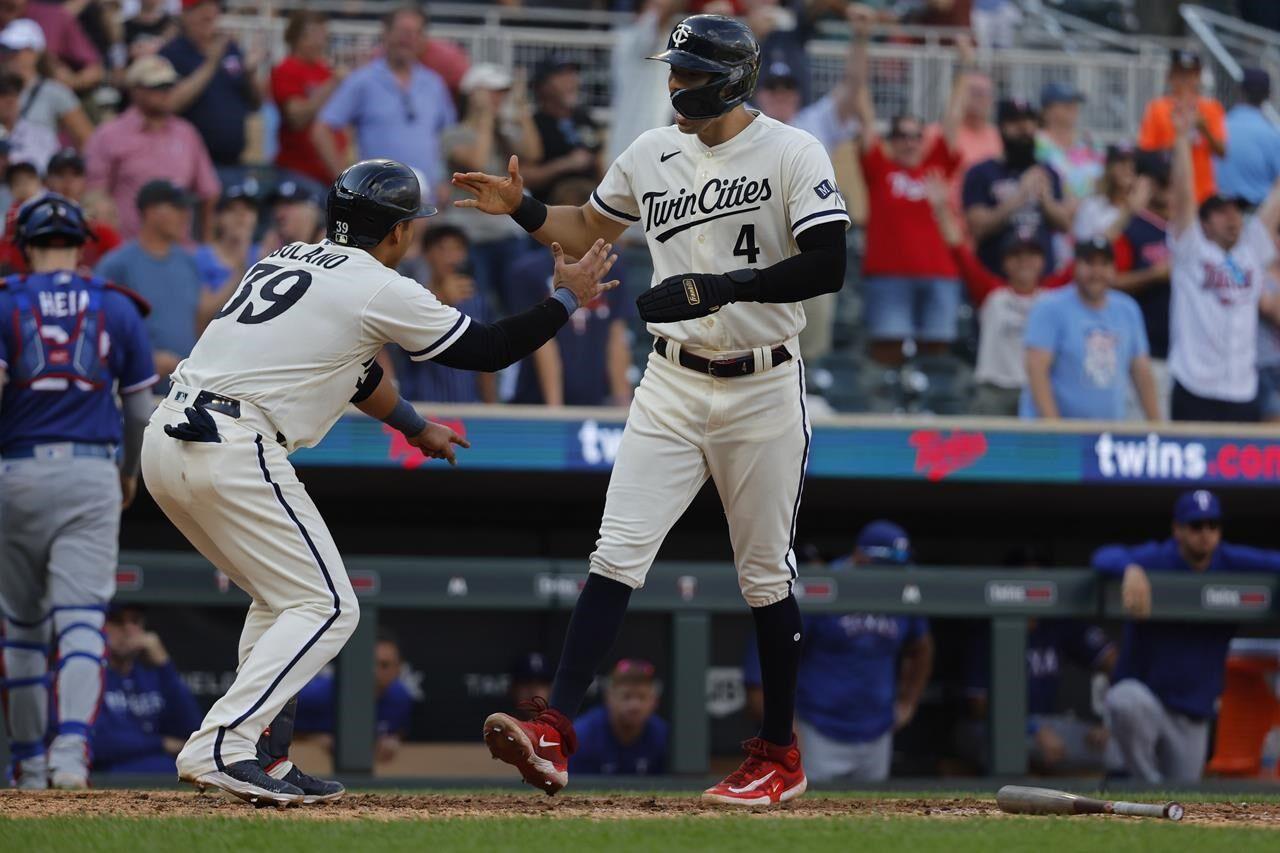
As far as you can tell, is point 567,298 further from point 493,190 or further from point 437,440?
point 437,440

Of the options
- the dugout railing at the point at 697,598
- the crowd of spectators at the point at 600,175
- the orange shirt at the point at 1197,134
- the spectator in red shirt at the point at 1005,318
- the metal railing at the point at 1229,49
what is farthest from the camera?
the metal railing at the point at 1229,49

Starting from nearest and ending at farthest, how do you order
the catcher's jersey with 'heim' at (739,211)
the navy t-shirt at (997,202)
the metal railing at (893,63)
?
1. the catcher's jersey with 'heim' at (739,211)
2. the navy t-shirt at (997,202)
3. the metal railing at (893,63)

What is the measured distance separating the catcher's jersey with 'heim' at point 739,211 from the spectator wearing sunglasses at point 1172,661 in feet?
12.9

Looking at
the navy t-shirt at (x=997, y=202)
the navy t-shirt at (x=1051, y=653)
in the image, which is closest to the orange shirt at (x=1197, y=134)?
the navy t-shirt at (x=997, y=202)

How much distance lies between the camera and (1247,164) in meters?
11.2

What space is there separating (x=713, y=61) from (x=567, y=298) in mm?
691

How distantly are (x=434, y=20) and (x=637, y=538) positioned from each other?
8562 millimetres

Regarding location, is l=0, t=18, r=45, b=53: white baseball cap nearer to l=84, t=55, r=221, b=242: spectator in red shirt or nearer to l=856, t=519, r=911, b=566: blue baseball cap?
l=84, t=55, r=221, b=242: spectator in red shirt

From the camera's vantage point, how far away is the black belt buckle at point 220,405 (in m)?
4.64

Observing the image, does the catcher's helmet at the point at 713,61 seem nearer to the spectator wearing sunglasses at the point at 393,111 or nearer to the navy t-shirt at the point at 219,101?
the spectator wearing sunglasses at the point at 393,111

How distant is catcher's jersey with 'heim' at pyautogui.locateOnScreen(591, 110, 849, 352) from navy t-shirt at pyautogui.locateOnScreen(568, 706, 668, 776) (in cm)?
383

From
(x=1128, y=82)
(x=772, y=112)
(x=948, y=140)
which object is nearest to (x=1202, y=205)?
(x=948, y=140)

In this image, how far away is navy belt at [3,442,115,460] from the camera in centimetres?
648

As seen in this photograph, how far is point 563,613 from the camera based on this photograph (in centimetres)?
990
